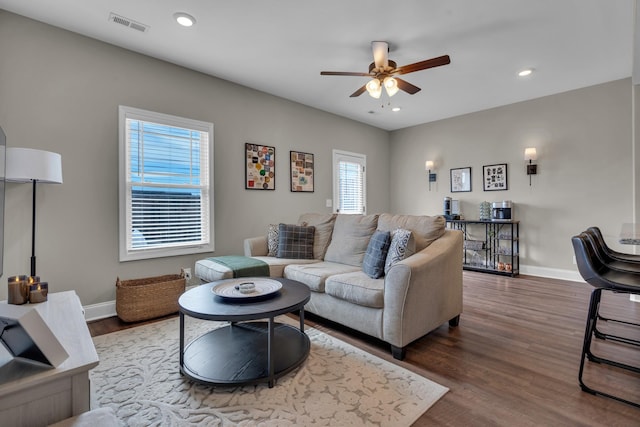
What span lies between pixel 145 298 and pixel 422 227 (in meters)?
2.71

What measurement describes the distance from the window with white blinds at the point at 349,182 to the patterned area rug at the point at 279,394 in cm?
355

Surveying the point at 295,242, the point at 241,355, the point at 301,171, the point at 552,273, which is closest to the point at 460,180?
the point at 552,273

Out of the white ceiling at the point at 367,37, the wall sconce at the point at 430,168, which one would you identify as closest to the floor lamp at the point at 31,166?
the white ceiling at the point at 367,37

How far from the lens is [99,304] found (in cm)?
296

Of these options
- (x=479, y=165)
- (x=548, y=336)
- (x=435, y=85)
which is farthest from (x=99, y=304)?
(x=479, y=165)

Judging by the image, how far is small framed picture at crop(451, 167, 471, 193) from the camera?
538 cm

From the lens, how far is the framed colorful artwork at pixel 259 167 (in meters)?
4.16

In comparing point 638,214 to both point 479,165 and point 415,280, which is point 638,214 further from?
point 415,280

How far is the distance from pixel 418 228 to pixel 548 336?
4.44 feet

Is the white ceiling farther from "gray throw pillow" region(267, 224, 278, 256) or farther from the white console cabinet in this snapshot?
the white console cabinet

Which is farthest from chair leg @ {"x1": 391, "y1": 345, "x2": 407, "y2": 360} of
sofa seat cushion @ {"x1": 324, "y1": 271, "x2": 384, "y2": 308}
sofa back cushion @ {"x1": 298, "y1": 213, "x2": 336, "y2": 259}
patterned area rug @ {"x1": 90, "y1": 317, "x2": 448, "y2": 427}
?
sofa back cushion @ {"x1": 298, "y1": 213, "x2": 336, "y2": 259}

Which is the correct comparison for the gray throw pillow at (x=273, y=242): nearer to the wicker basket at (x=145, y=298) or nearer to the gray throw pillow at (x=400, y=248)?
the wicker basket at (x=145, y=298)

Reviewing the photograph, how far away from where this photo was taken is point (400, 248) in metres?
2.49

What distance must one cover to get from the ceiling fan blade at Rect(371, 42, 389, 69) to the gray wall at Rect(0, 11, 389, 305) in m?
1.98
